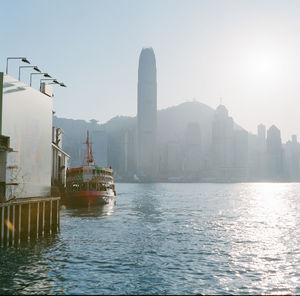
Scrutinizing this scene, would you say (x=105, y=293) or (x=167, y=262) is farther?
(x=167, y=262)

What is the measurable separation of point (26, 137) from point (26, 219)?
6.11 metres

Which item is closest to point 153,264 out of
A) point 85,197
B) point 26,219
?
point 26,219

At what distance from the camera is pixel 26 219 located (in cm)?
2573

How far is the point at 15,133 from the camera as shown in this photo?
25.1m

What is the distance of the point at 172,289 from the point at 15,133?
15760 mm

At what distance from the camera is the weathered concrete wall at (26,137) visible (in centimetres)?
2447

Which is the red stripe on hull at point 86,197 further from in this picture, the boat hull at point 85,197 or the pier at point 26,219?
the pier at point 26,219

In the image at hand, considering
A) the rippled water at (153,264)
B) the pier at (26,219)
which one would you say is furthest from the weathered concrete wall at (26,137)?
the rippled water at (153,264)

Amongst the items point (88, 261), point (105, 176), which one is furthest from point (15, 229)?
point (105, 176)

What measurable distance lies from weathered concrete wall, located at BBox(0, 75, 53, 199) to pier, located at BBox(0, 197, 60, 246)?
1024 mm

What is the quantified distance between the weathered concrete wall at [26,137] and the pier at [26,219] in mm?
1024

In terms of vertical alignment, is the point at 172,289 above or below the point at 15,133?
below

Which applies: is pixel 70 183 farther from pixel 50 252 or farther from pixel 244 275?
pixel 244 275

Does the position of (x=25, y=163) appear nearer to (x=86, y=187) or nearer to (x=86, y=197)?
(x=86, y=197)
